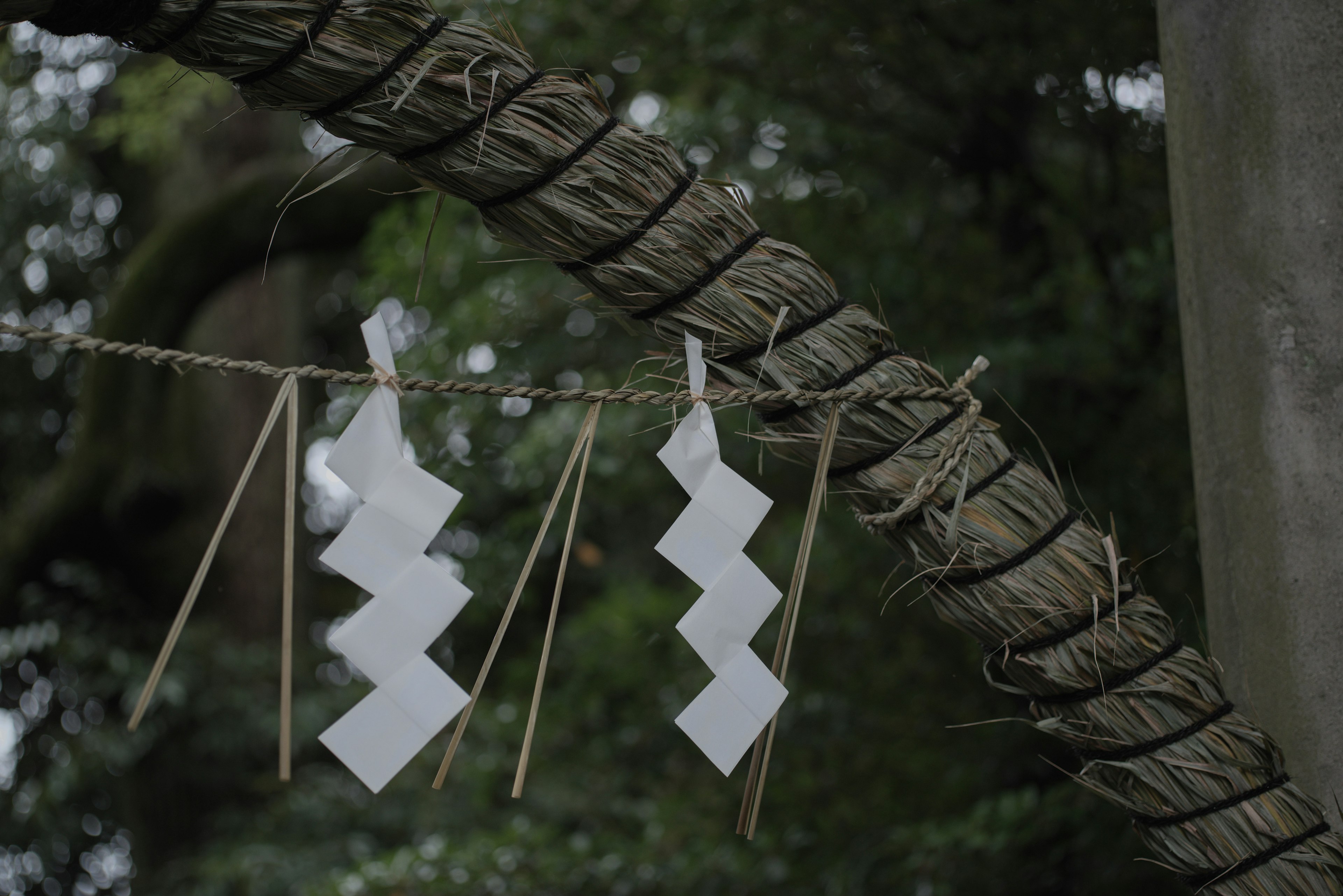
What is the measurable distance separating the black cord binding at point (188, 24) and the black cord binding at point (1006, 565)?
822mm

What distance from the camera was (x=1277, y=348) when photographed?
1.05m

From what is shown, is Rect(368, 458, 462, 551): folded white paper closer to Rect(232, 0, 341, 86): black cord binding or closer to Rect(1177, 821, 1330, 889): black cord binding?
Rect(232, 0, 341, 86): black cord binding

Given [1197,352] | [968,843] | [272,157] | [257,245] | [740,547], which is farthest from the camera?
[272,157]

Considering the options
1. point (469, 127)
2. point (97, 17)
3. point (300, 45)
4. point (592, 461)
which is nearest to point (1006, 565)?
point (469, 127)

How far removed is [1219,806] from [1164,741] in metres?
0.08

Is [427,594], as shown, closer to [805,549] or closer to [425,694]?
[425,694]

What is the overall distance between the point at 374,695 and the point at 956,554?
57cm

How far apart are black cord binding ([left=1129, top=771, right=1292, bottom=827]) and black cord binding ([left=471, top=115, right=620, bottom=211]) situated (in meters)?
0.87

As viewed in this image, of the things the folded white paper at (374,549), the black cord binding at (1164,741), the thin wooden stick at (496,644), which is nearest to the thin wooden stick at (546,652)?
the thin wooden stick at (496,644)

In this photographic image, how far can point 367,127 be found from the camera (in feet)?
2.79

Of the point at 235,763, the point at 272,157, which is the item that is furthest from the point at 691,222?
the point at 272,157

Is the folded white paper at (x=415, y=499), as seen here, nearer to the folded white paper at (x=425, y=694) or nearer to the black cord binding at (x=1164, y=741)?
the folded white paper at (x=425, y=694)

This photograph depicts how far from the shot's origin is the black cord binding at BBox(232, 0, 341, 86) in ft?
2.64

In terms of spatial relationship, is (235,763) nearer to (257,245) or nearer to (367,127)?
(257,245)
